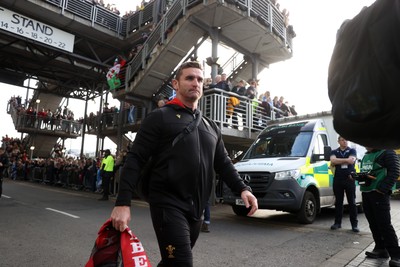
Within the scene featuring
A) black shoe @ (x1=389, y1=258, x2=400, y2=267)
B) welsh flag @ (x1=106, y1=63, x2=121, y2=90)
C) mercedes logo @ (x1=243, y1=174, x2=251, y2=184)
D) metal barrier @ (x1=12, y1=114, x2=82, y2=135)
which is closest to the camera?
black shoe @ (x1=389, y1=258, x2=400, y2=267)

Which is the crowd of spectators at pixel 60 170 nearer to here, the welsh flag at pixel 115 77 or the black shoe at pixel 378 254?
the welsh flag at pixel 115 77

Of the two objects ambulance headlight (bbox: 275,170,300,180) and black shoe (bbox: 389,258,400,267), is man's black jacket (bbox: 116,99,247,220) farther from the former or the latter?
ambulance headlight (bbox: 275,170,300,180)

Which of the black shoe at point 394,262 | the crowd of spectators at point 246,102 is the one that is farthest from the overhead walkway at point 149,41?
the black shoe at point 394,262

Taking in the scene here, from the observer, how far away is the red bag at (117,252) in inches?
78.7

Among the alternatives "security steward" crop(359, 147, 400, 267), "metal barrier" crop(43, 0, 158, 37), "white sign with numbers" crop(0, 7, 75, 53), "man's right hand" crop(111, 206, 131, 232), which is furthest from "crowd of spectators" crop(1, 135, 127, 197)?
"man's right hand" crop(111, 206, 131, 232)

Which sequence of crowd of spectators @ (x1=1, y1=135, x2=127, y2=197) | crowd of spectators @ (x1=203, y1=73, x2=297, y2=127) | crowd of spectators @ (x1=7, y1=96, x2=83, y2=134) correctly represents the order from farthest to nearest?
1. crowd of spectators @ (x1=7, y1=96, x2=83, y2=134)
2. crowd of spectators @ (x1=1, y1=135, x2=127, y2=197)
3. crowd of spectators @ (x1=203, y1=73, x2=297, y2=127)

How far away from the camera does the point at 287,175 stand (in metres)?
7.41

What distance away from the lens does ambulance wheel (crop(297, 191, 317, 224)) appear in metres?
7.50

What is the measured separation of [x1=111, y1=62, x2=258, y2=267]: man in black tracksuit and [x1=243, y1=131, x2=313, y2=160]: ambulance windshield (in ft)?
19.4

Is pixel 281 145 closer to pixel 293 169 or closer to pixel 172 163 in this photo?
pixel 293 169

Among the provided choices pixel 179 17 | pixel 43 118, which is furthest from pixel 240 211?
pixel 43 118

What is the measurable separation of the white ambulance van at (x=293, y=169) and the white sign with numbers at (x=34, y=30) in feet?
46.2

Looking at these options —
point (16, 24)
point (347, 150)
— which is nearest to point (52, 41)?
point (16, 24)

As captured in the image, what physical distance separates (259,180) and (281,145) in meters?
1.61
